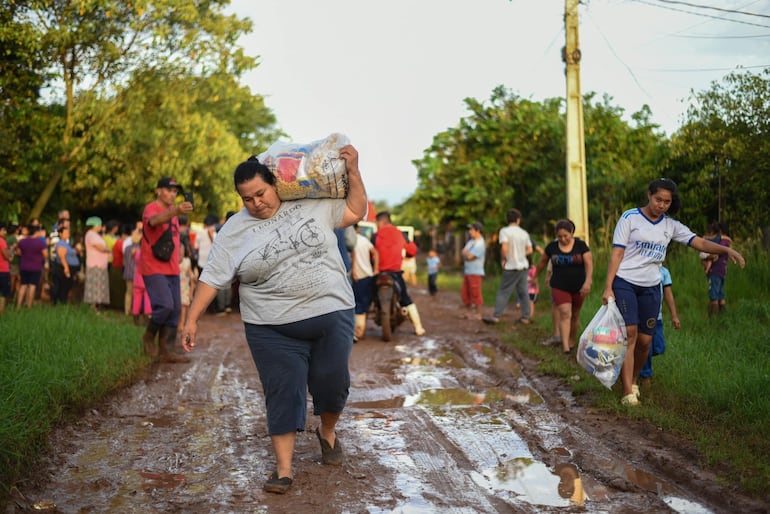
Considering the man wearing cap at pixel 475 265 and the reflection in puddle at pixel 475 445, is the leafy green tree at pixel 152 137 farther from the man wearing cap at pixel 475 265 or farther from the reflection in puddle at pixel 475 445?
the reflection in puddle at pixel 475 445

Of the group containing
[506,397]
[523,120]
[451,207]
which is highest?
[523,120]

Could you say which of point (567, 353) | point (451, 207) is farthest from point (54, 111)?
point (567, 353)

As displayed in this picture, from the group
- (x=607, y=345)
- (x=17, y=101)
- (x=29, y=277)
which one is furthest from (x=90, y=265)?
(x=607, y=345)

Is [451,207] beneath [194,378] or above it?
above

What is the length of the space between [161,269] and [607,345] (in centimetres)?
515

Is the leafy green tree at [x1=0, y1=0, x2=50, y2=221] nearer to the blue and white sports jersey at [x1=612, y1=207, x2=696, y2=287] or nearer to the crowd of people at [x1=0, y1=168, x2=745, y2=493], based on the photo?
the crowd of people at [x1=0, y1=168, x2=745, y2=493]

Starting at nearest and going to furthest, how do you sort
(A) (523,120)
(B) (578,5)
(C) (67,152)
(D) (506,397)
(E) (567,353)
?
(D) (506,397)
(E) (567,353)
(B) (578,5)
(C) (67,152)
(A) (523,120)

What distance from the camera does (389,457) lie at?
19.8ft

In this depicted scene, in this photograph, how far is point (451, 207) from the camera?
93.8 ft

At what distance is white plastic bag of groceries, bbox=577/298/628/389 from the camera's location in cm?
754

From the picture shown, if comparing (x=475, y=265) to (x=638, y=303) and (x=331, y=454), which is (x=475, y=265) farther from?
(x=331, y=454)

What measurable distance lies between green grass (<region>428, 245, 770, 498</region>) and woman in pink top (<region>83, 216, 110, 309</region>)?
26.1ft

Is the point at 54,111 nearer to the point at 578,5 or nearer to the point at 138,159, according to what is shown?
the point at 138,159

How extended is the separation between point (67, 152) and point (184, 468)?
16.6 m
